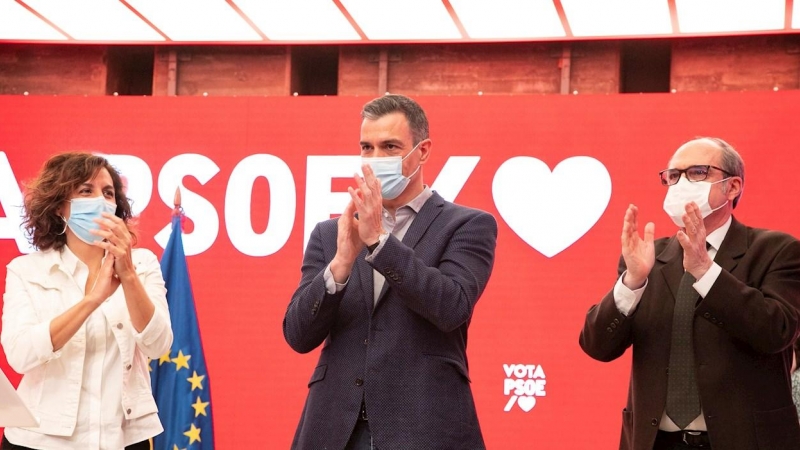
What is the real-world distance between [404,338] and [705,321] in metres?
0.80

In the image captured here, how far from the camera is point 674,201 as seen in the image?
2760mm

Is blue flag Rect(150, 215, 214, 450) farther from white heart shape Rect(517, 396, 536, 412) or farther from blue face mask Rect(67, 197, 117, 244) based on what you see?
white heart shape Rect(517, 396, 536, 412)

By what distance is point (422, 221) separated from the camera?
8.35 feet

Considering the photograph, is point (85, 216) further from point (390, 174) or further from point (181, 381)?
point (181, 381)

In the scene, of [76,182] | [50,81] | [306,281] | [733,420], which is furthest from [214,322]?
[733,420]

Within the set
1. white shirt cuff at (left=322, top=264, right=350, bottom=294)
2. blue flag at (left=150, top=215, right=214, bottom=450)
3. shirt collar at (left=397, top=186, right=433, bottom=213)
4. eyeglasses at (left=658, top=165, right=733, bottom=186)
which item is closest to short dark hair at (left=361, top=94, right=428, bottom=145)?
shirt collar at (left=397, top=186, right=433, bottom=213)

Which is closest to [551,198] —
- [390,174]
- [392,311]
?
[390,174]

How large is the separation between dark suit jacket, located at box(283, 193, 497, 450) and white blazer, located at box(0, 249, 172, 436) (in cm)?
67

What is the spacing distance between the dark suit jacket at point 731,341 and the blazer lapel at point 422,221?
516mm

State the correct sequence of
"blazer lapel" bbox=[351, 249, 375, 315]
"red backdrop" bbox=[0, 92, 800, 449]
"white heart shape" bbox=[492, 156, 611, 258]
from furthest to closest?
1. "white heart shape" bbox=[492, 156, 611, 258]
2. "red backdrop" bbox=[0, 92, 800, 449]
3. "blazer lapel" bbox=[351, 249, 375, 315]

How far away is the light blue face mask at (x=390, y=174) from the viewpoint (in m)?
2.54

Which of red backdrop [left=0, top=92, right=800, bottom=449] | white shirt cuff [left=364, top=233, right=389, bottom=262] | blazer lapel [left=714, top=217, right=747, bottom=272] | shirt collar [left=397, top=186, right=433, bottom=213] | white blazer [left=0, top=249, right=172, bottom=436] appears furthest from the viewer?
red backdrop [left=0, top=92, right=800, bottom=449]

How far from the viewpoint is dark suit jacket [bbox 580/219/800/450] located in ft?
8.21

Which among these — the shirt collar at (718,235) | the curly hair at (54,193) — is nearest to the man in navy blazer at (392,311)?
the shirt collar at (718,235)
